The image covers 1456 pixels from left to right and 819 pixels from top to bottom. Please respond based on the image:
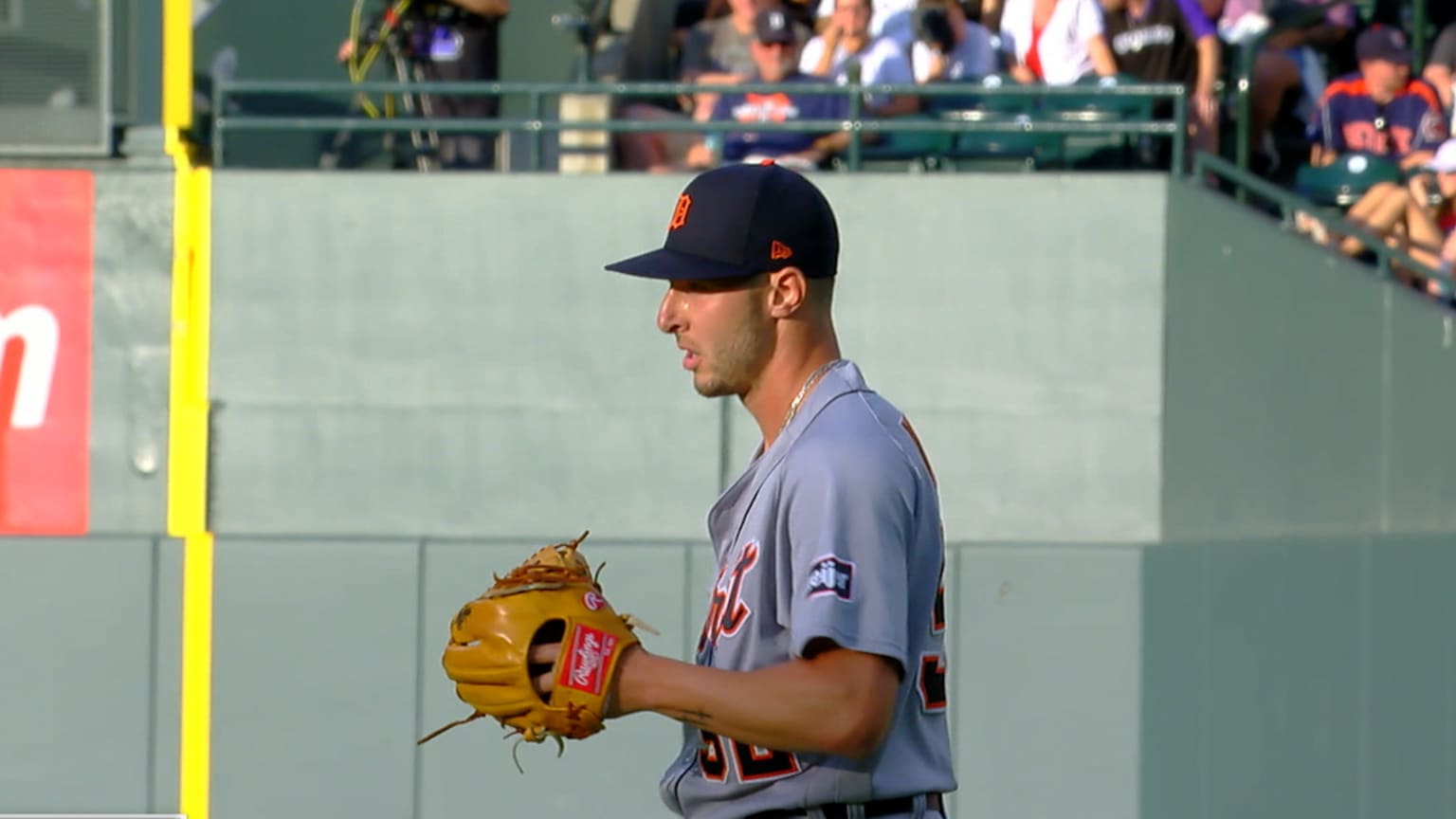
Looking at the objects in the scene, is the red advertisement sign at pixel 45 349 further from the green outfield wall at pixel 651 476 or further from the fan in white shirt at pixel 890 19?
the fan in white shirt at pixel 890 19

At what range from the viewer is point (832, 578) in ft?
8.77

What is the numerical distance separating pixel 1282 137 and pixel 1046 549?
2.25m

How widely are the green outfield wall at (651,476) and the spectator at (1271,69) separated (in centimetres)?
109

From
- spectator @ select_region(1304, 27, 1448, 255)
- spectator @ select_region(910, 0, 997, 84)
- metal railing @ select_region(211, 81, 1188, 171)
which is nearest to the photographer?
metal railing @ select_region(211, 81, 1188, 171)

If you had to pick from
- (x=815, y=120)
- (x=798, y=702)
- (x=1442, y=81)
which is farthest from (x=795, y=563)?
(x=1442, y=81)

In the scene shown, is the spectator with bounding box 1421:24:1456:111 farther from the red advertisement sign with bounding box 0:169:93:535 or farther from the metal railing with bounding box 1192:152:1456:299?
the red advertisement sign with bounding box 0:169:93:535

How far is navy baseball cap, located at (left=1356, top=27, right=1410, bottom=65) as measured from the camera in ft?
27.2

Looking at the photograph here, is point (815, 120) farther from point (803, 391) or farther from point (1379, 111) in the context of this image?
point (803, 391)

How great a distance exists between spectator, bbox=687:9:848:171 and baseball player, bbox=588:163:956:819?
193 inches

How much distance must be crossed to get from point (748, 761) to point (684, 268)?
28.2 inches

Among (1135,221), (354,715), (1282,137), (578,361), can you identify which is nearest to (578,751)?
(354,715)

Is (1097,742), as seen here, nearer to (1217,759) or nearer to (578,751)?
(1217,759)

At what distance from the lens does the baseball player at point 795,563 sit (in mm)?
2664

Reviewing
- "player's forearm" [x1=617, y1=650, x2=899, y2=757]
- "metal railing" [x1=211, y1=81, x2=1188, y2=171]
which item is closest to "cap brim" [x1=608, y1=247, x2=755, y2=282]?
"player's forearm" [x1=617, y1=650, x2=899, y2=757]
